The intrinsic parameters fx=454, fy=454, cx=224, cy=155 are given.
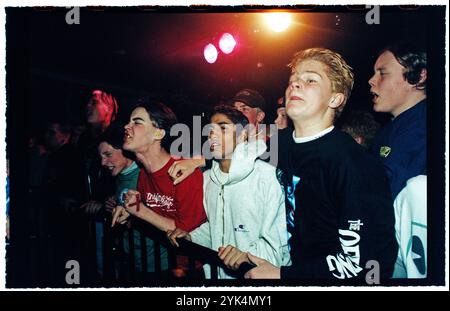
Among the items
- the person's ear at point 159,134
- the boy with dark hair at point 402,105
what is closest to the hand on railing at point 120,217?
the person's ear at point 159,134

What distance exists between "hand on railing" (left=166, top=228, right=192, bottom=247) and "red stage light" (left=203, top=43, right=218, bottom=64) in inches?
47.4

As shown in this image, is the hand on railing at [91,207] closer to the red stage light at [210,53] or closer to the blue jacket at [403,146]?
the red stage light at [210,53]

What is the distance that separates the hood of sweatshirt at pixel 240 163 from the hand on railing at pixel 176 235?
0.42 m

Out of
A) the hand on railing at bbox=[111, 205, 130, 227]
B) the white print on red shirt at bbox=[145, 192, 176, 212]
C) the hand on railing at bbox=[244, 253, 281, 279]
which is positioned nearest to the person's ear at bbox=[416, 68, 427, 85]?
the hand on railing at bbox=[244, 253, 281, 279]

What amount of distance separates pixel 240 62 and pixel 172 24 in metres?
0.55

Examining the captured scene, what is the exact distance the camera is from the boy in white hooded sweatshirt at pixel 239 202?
3100 mm

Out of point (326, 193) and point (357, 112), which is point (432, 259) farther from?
point (357, 112)

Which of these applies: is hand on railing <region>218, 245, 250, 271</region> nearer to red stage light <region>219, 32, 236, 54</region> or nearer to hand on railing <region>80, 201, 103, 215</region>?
hand on railing <region>80, 201, 103, 215</region>

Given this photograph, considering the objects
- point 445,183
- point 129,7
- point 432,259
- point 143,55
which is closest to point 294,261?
point 432,259

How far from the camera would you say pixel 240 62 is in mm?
3164

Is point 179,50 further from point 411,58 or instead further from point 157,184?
point 411,58

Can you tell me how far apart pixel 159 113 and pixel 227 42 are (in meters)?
0.69

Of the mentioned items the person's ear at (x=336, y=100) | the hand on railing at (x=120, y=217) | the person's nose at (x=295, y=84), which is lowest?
the hand on railing at (x=120, y=217)

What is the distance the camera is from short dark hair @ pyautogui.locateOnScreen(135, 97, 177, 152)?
321 centimetres
